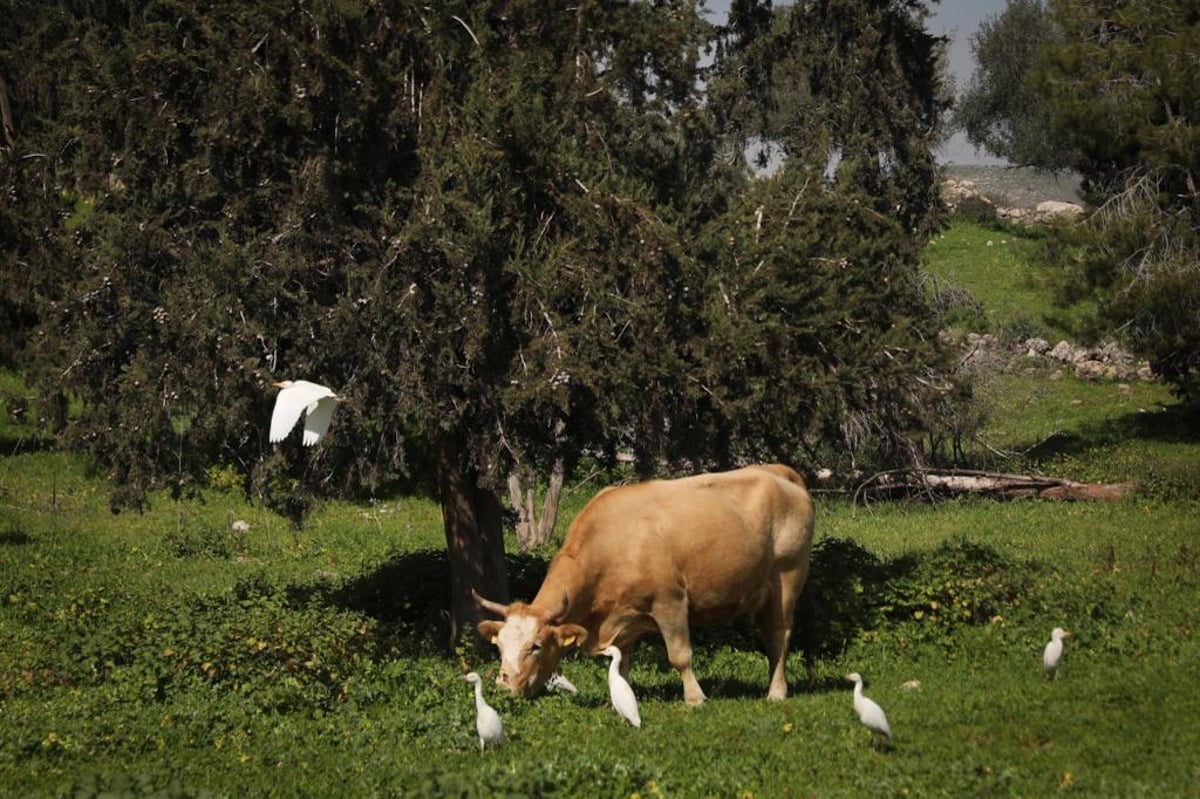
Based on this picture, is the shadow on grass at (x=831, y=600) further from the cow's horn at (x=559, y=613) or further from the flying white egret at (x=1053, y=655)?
the flying white egret at (x=1053, y=655)

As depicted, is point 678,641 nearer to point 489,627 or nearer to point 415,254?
point 489,627

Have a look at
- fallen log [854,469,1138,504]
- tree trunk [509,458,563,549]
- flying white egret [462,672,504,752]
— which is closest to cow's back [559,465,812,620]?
flying white egret [462,672,504,752]

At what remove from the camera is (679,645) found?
15477mm

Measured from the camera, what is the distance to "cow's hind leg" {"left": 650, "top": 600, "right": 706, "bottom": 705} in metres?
15.4

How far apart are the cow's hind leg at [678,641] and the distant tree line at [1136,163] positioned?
20630 mm

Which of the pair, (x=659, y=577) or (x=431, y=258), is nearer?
(x=659, y=577)

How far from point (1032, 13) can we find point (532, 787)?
65252mm

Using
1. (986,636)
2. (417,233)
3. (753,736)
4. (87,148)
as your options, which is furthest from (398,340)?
(986,636)

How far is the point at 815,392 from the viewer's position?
17562 millimetres

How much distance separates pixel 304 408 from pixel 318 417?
23cm

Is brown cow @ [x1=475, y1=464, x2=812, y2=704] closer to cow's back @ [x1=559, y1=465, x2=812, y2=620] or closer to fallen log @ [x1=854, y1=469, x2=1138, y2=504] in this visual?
cow's back @ [x1=559, y1=465, x2=812, y2=620]

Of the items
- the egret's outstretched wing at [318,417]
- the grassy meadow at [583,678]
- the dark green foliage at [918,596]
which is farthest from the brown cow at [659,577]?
the egret's outstretched wing at [318,417]

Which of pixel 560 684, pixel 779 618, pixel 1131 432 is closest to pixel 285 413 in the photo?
pixel 560 684

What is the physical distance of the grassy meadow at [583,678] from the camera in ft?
39.1
